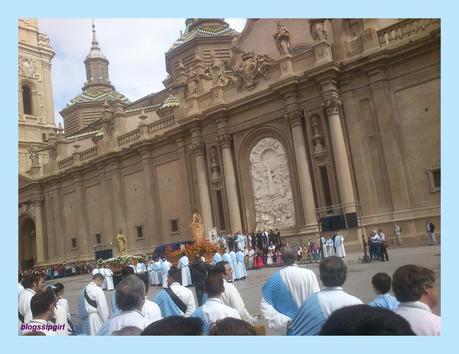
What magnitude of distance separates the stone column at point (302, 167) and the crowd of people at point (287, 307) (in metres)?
13.2

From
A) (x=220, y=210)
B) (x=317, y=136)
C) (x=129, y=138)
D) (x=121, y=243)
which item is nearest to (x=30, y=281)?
(x=317, y=136)

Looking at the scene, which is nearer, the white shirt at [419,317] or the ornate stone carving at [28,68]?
the white shirt at [419,317]

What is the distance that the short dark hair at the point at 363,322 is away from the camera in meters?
2.53

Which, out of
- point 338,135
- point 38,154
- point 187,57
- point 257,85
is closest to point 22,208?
point 38,154

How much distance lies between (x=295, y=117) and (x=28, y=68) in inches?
727

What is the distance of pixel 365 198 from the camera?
18.3m

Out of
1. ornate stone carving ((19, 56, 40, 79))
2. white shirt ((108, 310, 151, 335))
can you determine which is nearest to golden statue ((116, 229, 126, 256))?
ornate stone carving ((19, 56, 40, 79))

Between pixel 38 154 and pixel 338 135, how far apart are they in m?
20.8

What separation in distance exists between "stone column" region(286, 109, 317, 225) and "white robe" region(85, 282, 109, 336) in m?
12.9

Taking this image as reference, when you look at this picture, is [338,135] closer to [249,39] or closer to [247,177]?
[247,177]

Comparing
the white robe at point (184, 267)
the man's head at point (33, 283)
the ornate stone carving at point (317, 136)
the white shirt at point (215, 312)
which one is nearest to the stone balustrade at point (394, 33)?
the ornate stone carving at point (317, 136)

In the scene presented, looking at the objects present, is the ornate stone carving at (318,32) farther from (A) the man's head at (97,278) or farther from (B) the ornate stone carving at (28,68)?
→ (B) the ornate stone carving at (28,68)

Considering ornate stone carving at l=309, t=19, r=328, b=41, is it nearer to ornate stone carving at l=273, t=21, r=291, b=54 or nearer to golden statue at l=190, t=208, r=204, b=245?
ornate stone carving at l=273, t=21, r=291, b=54

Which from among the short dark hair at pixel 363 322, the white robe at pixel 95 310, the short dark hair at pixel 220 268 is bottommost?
Result: the white robe at pixel 95 310
